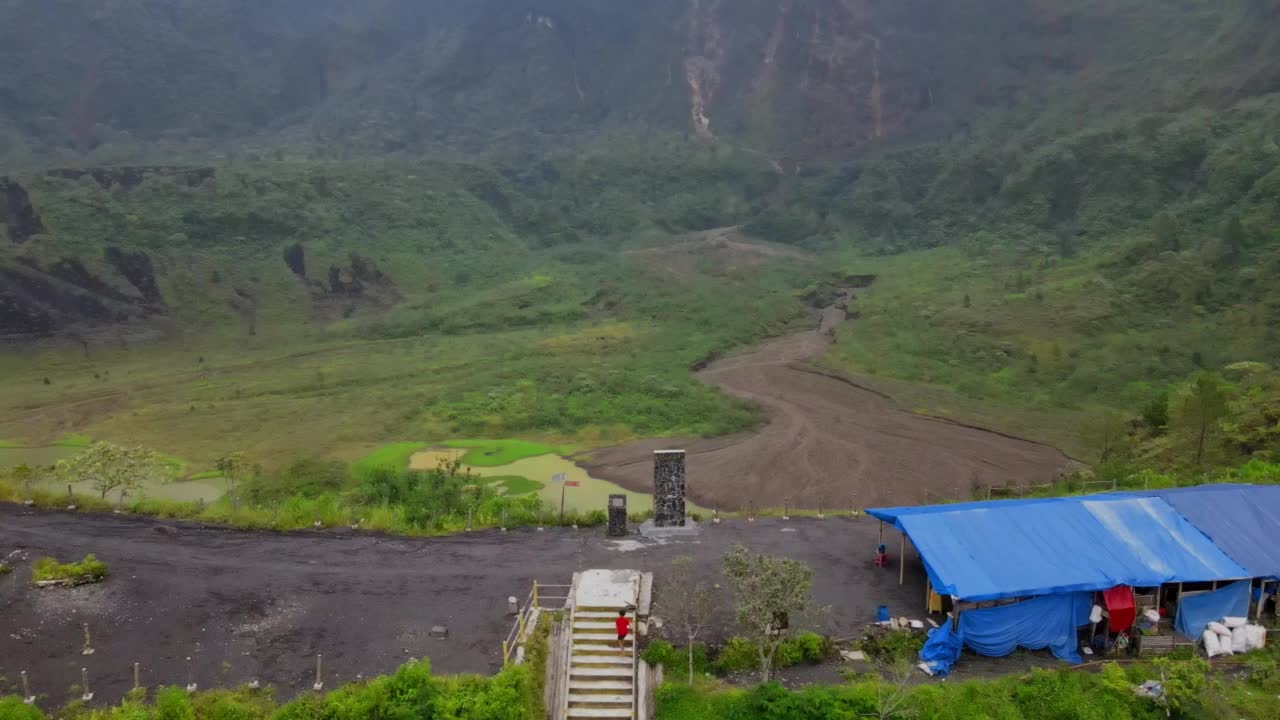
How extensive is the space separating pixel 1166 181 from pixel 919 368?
39483 millimetres

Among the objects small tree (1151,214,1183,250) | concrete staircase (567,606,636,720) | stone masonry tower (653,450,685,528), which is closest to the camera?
concrete staircase (567,606,636,720)

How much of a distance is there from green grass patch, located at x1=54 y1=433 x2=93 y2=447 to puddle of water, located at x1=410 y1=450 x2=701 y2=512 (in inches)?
635

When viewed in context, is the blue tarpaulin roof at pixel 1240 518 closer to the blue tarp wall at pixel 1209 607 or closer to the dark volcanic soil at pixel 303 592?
the blue tarp wall at pixel 1209 607

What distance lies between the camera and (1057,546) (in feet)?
58.8

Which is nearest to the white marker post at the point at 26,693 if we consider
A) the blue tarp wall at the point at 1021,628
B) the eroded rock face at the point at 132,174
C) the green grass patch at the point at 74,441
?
the blue tarp wall at the point at 1021,628

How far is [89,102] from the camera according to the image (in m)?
119

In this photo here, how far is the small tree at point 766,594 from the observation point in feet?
50.9

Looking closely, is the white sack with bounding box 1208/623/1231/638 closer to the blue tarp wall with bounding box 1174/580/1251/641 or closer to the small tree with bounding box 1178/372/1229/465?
the blue tarp wall with bounding box 1174/580/1251/641

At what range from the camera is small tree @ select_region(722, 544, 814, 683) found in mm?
15500

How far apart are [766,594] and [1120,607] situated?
717cm

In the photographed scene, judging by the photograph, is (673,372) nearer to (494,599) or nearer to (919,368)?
(919,368)

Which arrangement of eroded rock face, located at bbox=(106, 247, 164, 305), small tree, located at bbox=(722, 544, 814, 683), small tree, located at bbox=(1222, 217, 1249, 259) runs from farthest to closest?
eroded rock face, located at bbox=(106, 247, 164, 305) < small tree, located at bbox=(1222, 217, 1249, 259) < small tree, located at bbox=(722, 544, 814, 683)

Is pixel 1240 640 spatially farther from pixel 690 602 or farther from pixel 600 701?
pixel 600 701

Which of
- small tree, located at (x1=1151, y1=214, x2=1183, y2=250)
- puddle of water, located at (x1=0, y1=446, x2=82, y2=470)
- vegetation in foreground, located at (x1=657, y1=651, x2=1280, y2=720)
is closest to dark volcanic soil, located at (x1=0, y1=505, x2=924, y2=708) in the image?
vegetation in foreground, located at (x1=657, y1=651, x2=1280, y2=720)
